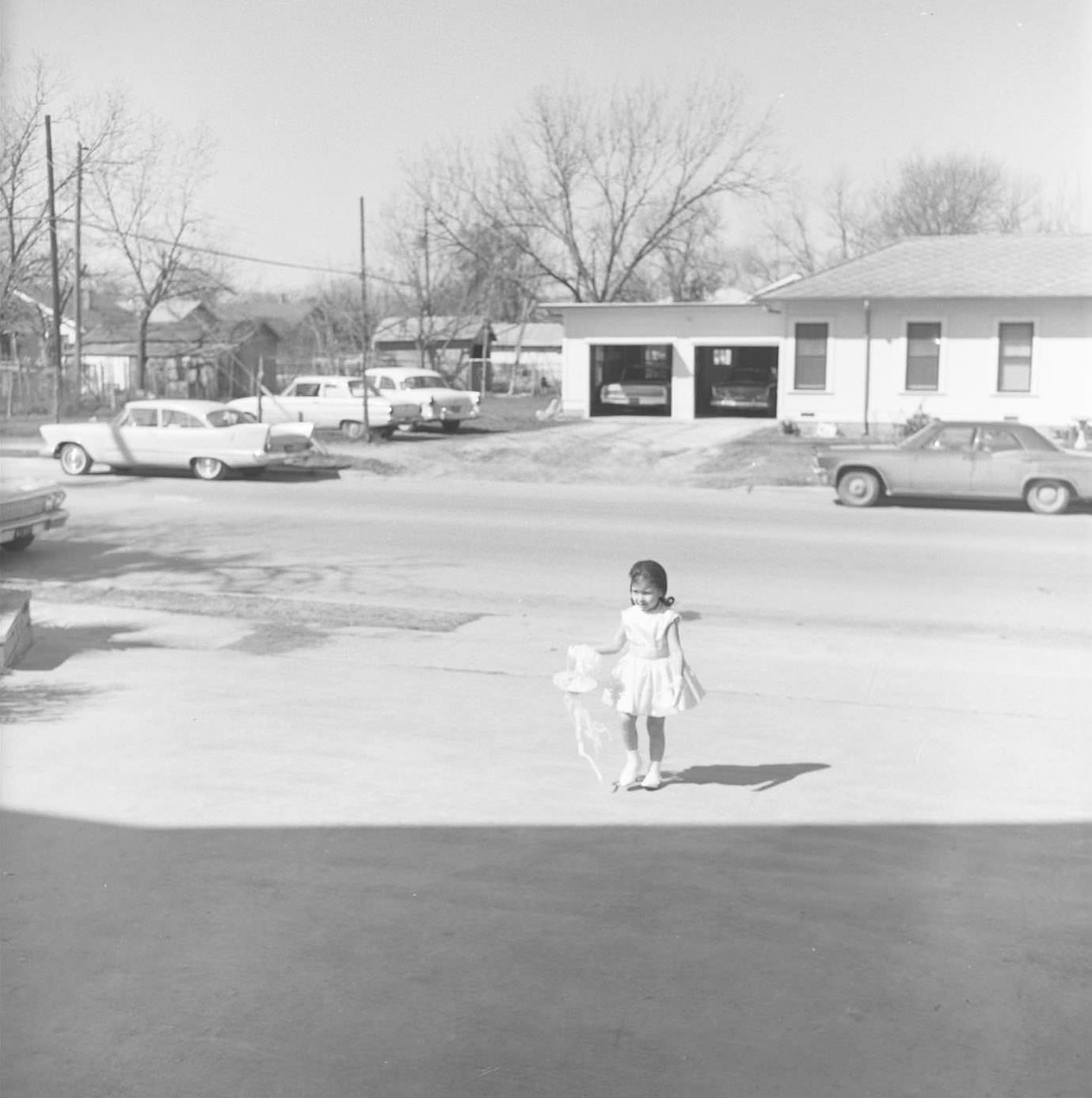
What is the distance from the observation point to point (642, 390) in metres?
39.8

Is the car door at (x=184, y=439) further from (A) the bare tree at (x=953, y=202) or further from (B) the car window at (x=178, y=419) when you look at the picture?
(A) the bare tree at (x=953, y=202)

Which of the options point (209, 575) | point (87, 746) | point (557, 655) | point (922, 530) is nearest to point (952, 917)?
point (87, 746)

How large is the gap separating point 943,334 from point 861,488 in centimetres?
1229

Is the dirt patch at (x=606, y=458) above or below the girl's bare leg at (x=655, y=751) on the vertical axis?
above

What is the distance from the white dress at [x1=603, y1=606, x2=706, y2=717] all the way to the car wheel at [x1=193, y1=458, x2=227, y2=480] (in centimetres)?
1800

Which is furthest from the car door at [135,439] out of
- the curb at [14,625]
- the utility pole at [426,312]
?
the utility pole at [426,312]

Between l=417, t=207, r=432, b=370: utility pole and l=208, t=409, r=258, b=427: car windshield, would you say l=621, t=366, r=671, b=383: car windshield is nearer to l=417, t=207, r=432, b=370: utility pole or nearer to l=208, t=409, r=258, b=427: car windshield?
l=417, t=207, r=432, b=370: utility pole

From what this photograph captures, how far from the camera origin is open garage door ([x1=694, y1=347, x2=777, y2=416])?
1558 inches

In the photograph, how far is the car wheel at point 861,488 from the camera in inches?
771

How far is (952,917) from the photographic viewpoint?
16.3 feet

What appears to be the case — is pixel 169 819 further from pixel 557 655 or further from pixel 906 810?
pixel 557 655

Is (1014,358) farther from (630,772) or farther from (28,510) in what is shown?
(630,772)

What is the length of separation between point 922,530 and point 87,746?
1182 cm

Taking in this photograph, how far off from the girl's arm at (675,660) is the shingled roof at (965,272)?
82.7 feet
